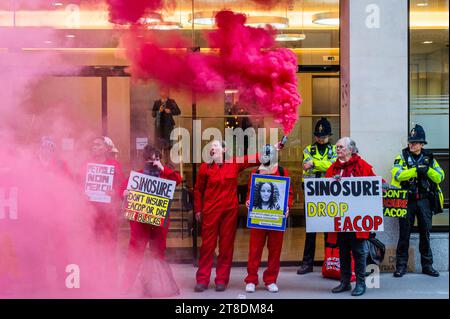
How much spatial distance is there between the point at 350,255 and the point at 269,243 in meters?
0.95

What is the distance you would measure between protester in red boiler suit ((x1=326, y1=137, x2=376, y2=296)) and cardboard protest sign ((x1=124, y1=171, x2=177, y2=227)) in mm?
1927

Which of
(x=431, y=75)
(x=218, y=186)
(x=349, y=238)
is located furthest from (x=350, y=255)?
(x=431, y=75)

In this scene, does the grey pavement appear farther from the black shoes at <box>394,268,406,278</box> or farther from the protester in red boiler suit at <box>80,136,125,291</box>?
the protester in red boiler suit at <box>80,136,125,291</box>

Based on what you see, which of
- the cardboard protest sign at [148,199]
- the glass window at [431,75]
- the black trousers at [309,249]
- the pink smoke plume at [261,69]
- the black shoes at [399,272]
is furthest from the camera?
the glass window at [431,75]

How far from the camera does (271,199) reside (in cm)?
876

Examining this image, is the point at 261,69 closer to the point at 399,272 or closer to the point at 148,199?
the point at 148,199

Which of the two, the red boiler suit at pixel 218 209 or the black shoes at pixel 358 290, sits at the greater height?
the red boiler suit at pixel 218 209

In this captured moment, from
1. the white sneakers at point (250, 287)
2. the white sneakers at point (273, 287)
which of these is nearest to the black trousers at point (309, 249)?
the white sneakers at point (273, 287)

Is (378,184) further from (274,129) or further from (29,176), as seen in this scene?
(29,176)

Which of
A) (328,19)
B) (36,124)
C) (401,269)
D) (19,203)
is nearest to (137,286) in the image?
(19,203)

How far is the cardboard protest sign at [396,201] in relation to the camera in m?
9.53

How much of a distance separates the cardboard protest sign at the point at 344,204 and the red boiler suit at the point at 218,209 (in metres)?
0.84

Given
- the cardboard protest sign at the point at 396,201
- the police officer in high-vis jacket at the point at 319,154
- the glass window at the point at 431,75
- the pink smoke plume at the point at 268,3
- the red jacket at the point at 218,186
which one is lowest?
the cardboard protest sign at the point at 396,201

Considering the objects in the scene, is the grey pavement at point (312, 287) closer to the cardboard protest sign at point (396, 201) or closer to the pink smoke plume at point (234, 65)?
the cardboard protest sign at point (396, 201)
